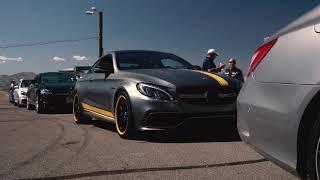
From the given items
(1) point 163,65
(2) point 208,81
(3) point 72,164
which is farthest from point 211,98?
(3) point 72,164

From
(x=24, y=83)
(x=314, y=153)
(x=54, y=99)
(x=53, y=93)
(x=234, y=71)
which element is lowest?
(x=24, y=83)

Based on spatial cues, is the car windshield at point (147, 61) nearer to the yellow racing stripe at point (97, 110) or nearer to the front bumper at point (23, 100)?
the yellow racing stripe at point (97, 110)

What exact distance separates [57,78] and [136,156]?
A: 32.4ft

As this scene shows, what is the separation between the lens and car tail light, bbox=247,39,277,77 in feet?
10.0

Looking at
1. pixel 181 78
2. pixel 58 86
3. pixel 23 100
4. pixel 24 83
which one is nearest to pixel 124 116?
pixel 181 78

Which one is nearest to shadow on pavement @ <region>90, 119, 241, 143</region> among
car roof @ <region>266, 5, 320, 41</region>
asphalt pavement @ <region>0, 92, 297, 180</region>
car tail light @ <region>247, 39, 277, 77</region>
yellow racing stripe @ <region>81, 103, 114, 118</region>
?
asphalt pavement @ <region>0, 92, 297, 180</region>

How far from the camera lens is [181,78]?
629 centimetres

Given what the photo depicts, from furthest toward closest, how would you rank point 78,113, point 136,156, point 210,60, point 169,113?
point 210,60 < point 78,113 < point 169,113 < point 136,156

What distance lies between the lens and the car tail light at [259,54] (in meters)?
3.05

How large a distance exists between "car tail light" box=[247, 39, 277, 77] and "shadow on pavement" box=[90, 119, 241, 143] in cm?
286

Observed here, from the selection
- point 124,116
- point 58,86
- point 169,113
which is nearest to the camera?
point 169,113

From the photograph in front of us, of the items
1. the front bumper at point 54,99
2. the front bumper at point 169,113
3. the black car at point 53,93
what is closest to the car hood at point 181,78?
the front bumper at point 169,113

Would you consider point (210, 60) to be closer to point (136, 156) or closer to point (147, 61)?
point (147, 61)

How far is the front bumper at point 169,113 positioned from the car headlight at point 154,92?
0.19 feet
